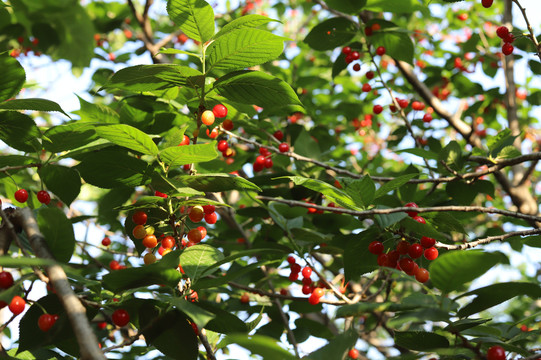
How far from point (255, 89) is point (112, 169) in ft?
2.24

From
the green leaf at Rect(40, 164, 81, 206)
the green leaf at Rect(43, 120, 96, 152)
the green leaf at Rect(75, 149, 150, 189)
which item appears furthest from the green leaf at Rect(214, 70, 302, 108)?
the green leaf at Rect(40, 164, 81, 206)

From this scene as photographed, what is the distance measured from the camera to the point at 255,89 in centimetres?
197

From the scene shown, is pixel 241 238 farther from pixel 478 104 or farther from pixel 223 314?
pixel 478 104

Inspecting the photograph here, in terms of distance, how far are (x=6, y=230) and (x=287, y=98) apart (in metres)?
1.19

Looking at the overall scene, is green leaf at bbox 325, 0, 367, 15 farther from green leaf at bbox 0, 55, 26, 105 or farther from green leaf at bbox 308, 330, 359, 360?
green leaf at bbox 308, 330, 359, 360

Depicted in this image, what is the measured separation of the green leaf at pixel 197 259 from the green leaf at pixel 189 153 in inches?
13.3

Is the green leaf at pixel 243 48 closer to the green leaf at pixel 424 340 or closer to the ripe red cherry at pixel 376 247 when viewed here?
the ripe red cherry at pixel 376 247

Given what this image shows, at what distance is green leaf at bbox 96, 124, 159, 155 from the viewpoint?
1.66 meters

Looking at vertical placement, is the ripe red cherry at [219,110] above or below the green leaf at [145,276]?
above

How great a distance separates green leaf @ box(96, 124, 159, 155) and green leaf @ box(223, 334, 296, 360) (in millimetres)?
898

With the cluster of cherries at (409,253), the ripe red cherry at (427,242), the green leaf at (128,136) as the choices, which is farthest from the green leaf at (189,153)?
the ripe red cherry at (427,242)

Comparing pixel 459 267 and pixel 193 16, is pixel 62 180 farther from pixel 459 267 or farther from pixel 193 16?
pixel 459 267

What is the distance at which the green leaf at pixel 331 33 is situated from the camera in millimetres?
3363

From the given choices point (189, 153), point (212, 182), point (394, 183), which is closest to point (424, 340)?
point (394, 183)
